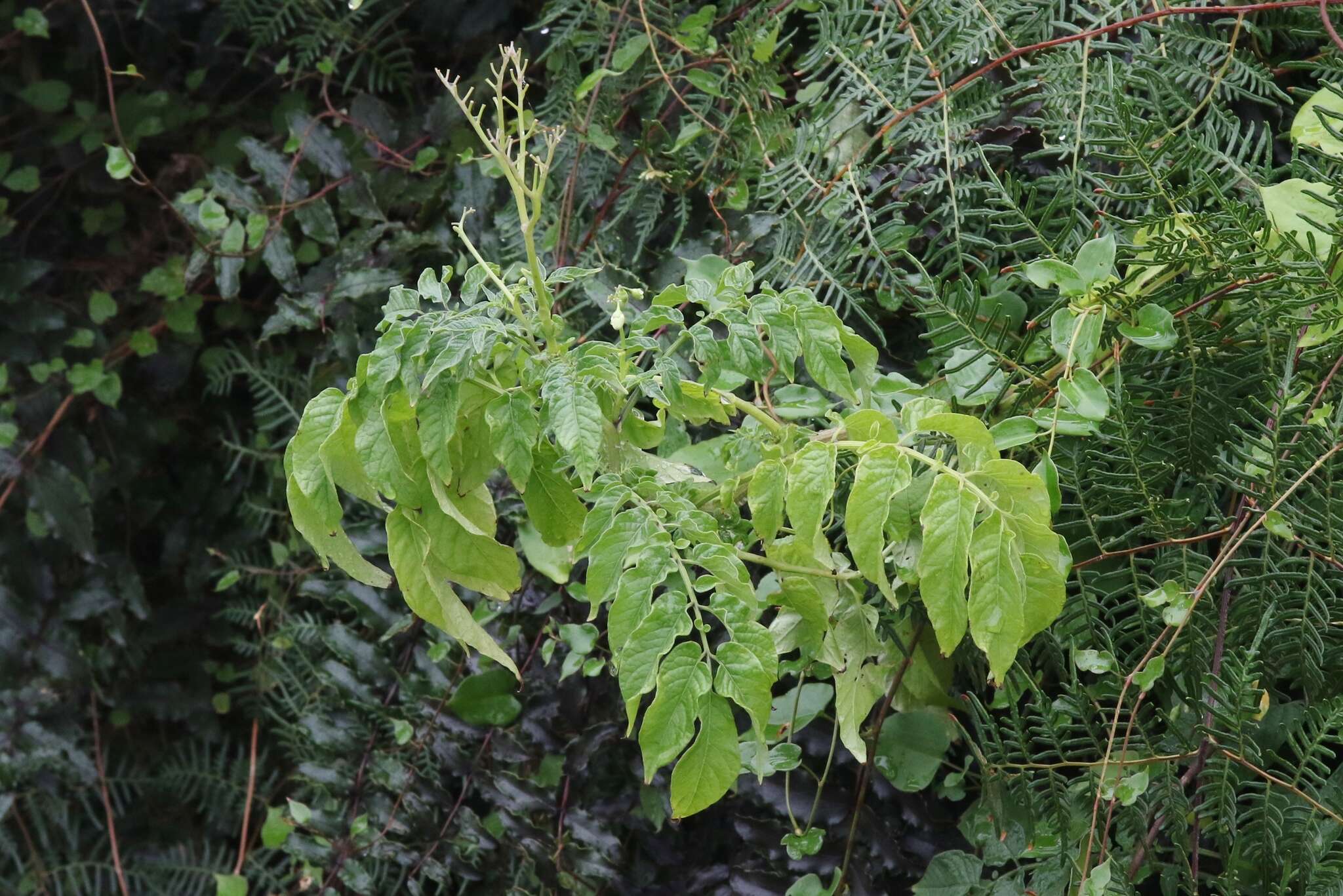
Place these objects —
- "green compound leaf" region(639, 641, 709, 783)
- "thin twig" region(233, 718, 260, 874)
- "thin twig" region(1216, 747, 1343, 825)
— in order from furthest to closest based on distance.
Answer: "thin twig" region(233, 718, 260, 874), "thin twig" region(1216, 747, 1343, 825), "green compound leaf" region(639, 641, 709, 783)

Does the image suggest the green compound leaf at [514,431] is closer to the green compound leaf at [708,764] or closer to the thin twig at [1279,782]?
the green compound leaf at [708,764]

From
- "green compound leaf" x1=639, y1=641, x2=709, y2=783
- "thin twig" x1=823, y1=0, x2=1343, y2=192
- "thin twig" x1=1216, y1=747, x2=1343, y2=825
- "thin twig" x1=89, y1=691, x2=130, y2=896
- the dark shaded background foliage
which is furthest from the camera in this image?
"thin twig" x1=89, y1=691, x2=130, y2=896

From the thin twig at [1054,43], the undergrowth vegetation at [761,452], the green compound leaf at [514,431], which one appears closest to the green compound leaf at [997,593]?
the undergrowth vegetation at [761,452]

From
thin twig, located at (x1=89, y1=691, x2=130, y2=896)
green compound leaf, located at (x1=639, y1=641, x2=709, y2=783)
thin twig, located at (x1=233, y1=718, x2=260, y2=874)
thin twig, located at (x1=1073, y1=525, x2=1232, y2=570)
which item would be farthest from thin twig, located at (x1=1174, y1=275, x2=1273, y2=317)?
thin twig, located at (x1=89, y1=691, x2=130, y2=896)

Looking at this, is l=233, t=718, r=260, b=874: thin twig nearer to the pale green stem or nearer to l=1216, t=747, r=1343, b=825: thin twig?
the pale green stem

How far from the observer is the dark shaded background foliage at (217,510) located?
3.55 feet

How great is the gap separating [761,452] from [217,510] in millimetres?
1144

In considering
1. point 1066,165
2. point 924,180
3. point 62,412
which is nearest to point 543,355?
point 924,180

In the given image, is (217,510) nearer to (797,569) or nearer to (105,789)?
(105,789)

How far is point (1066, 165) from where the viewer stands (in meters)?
0.93

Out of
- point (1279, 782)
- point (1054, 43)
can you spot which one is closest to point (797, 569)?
point (1279, 782)

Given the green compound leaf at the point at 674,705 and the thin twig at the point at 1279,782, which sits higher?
the green compound leaf at the point at 674,705

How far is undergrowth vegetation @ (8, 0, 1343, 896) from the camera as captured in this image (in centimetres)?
62

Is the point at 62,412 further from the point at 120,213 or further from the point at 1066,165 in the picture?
the point at 1066,165
